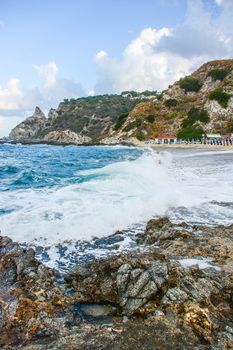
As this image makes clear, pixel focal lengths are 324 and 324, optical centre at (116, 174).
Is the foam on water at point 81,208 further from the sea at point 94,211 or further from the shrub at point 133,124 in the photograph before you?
the shrub at point 133,124

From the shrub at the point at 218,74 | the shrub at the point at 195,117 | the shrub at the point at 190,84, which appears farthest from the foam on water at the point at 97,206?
the shrub at the point at 190,84

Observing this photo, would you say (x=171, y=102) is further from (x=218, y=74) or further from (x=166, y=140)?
(x=166, y=140)

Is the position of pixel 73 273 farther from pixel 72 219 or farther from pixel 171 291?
pixel 72 219

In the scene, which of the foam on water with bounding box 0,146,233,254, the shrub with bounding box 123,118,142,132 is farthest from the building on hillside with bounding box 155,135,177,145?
the foam on water with bounding box 0,146,233,254

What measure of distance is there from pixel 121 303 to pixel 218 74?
351 feet

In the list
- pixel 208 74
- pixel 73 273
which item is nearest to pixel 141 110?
pixel 208 74

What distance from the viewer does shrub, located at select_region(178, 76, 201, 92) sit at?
352 ft

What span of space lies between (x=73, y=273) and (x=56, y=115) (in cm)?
16070

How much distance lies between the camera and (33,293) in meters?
5.60

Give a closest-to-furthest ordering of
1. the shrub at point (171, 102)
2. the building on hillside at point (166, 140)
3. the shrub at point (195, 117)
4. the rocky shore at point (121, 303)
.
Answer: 1. the rocky shore at point (121, 303)
2. the building on hillside at point (166, 140)
3. the shrub at point (195, 117)
4. the shrub at point (171, 102)

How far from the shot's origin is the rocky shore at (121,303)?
4.34 m

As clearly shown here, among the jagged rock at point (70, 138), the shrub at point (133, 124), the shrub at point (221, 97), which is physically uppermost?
the shrub at point (221, 97)

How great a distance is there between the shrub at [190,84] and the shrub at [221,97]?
64.0 ft

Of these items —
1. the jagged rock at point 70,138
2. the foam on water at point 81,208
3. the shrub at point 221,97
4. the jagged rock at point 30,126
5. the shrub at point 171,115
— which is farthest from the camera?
the jagged rock at point 30,126
